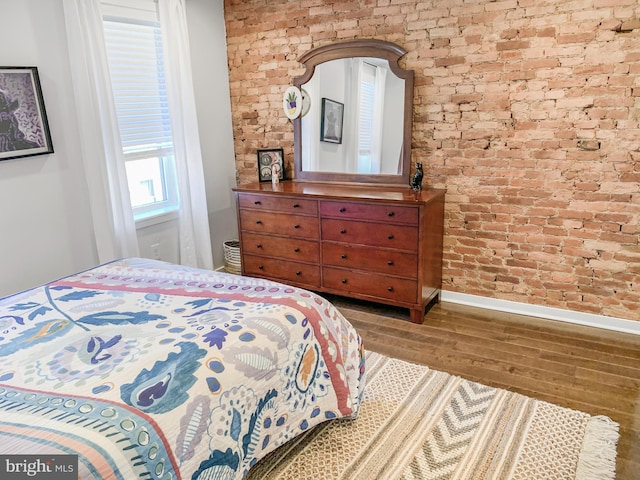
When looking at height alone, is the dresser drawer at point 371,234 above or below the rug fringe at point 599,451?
above

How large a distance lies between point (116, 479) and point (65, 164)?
239cm

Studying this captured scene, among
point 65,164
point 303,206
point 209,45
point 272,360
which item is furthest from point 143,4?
point 272,360

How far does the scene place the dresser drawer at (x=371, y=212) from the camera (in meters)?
3.10

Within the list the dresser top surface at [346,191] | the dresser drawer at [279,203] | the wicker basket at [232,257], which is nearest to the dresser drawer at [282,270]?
the wicker basket at [232,257]

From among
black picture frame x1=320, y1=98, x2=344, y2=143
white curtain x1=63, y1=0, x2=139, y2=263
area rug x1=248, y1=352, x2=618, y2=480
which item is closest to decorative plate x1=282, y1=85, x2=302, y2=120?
black picture frame x1=320, y1=98, x2=344, y2=143

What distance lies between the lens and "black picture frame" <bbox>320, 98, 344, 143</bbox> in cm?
369

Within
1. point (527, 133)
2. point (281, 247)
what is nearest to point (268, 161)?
point (281, 247)

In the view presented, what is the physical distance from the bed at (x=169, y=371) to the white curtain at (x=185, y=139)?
1.46 meters

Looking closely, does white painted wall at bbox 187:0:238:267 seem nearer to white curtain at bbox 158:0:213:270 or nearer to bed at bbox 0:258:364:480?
white curtain at bbox 158:0:213:270

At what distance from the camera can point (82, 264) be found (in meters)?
3.21

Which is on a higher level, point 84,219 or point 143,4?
point 143,4

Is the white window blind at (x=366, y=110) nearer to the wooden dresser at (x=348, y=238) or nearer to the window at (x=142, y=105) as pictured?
the wooden dresser at (x=348, y=238)

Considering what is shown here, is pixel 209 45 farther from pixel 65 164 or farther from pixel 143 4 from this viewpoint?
pixel 65 164

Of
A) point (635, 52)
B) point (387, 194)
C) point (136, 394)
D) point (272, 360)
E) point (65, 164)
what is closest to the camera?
point (136, 394)
